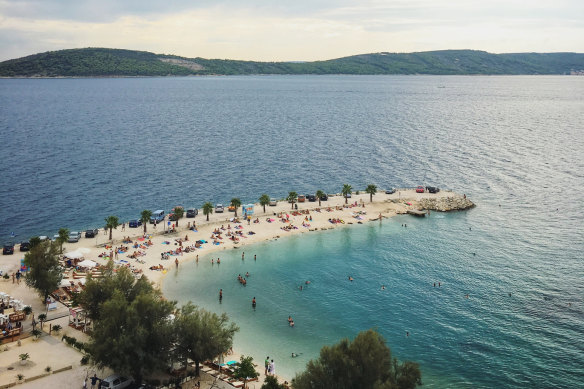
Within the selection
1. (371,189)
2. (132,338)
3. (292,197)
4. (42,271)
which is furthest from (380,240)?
(42,271)

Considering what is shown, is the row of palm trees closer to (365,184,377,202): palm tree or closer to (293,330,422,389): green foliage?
(365,184,377,202): palm tree

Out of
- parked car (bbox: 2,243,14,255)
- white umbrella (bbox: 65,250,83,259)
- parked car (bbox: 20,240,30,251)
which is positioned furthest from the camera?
parked car (bbox: 20,240,30,251)

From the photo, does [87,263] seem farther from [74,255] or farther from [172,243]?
[172,243]

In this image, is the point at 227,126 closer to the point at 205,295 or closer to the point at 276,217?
the point at 276,217

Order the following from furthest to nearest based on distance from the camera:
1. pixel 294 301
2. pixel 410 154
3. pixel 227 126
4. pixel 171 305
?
1. pixel 227 126
2. pixel 410 154
3. pixel 294 301
4. pixel 171 305

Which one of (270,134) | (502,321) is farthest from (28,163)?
(502,321)

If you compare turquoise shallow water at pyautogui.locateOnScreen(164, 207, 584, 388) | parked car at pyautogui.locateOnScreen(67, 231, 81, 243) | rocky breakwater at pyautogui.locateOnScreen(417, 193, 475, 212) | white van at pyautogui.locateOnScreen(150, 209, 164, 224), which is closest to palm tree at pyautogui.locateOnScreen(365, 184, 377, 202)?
rocky breakwater at pyautogui.locateOnScreen(417, 193, 475, 212)

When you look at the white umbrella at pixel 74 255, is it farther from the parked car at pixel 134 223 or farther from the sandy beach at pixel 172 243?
the parked car at pixel 134 223
